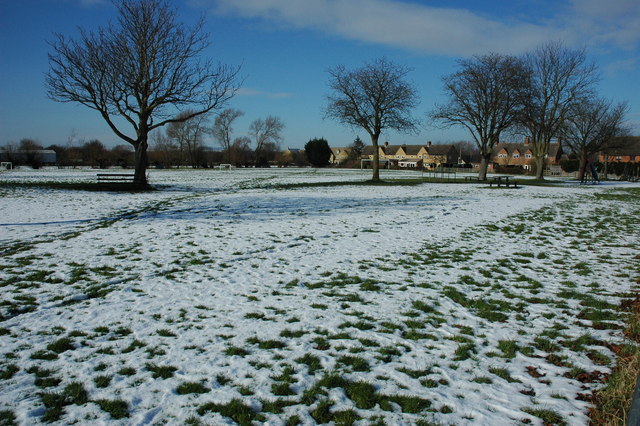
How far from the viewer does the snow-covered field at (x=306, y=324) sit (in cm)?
376

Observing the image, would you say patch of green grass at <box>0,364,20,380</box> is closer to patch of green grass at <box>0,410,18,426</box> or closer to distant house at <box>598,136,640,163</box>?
patch of green grass at <box>0,410,18,426</box>

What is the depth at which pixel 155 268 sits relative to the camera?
834 centimetres

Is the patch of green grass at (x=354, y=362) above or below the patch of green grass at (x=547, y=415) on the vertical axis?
above

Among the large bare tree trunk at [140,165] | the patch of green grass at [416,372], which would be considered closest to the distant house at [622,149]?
the large bare tree trunk at [140,165]

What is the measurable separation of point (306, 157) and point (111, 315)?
3540 inches

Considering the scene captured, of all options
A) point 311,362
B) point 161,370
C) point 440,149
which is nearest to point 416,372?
point 311,362

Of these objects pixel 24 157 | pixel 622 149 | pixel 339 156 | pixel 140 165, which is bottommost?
pixel 140 165

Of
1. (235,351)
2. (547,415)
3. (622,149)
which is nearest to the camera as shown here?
(547,415)

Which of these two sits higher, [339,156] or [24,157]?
[339,156]

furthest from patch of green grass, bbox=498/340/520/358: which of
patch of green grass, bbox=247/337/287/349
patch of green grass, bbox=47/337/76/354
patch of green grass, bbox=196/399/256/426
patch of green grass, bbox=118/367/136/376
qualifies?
patch of green grass, bbox=47/337/76/354

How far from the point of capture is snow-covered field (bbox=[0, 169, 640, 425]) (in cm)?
376

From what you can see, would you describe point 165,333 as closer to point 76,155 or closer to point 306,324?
point 306,324

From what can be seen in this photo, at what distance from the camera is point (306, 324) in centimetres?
566

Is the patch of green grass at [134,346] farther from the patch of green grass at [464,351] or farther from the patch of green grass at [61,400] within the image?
the patch of green grass at [464,351]
